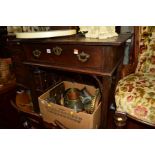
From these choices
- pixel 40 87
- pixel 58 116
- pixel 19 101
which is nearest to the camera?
pixel 58 116

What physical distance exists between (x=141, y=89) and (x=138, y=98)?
0.06 meters

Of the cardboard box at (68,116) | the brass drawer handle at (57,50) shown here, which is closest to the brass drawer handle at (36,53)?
the brass drawer handle at (57,50)

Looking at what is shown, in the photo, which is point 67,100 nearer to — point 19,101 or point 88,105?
point 88,105

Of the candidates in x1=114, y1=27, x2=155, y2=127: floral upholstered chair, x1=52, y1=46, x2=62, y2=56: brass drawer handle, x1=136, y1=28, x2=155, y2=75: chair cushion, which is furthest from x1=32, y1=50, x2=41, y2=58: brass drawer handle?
x1=136, y1=28, x2=155, y2=75: chair cushion

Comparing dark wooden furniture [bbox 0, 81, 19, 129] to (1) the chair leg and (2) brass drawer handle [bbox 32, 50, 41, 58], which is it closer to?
(2) brass drawer handle [bbox 32, 50, 41, 58]

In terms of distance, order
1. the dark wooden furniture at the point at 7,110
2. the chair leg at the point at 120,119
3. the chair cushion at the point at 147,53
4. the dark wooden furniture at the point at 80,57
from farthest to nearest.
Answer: the dark wooden furniture at the point at 7,110, the chair cushion at the point at 147,53, the chair leg at the point at 120,119, the dark wooden furniture at the point at 80,57

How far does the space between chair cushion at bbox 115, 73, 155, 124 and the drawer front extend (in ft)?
0.66

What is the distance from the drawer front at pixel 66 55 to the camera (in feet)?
2.45

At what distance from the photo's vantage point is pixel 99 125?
0.97 meters

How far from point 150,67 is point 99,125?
48 centimetres

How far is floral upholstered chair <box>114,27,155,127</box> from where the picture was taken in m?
0.74

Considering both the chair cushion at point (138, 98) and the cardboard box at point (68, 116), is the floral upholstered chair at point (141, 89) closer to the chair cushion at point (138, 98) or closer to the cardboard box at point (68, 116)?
the chair cushion at point (138, 98)

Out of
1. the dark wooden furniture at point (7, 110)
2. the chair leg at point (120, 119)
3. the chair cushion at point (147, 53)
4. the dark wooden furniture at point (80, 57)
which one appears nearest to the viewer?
the dark wooden furniture at point (80, 57)
